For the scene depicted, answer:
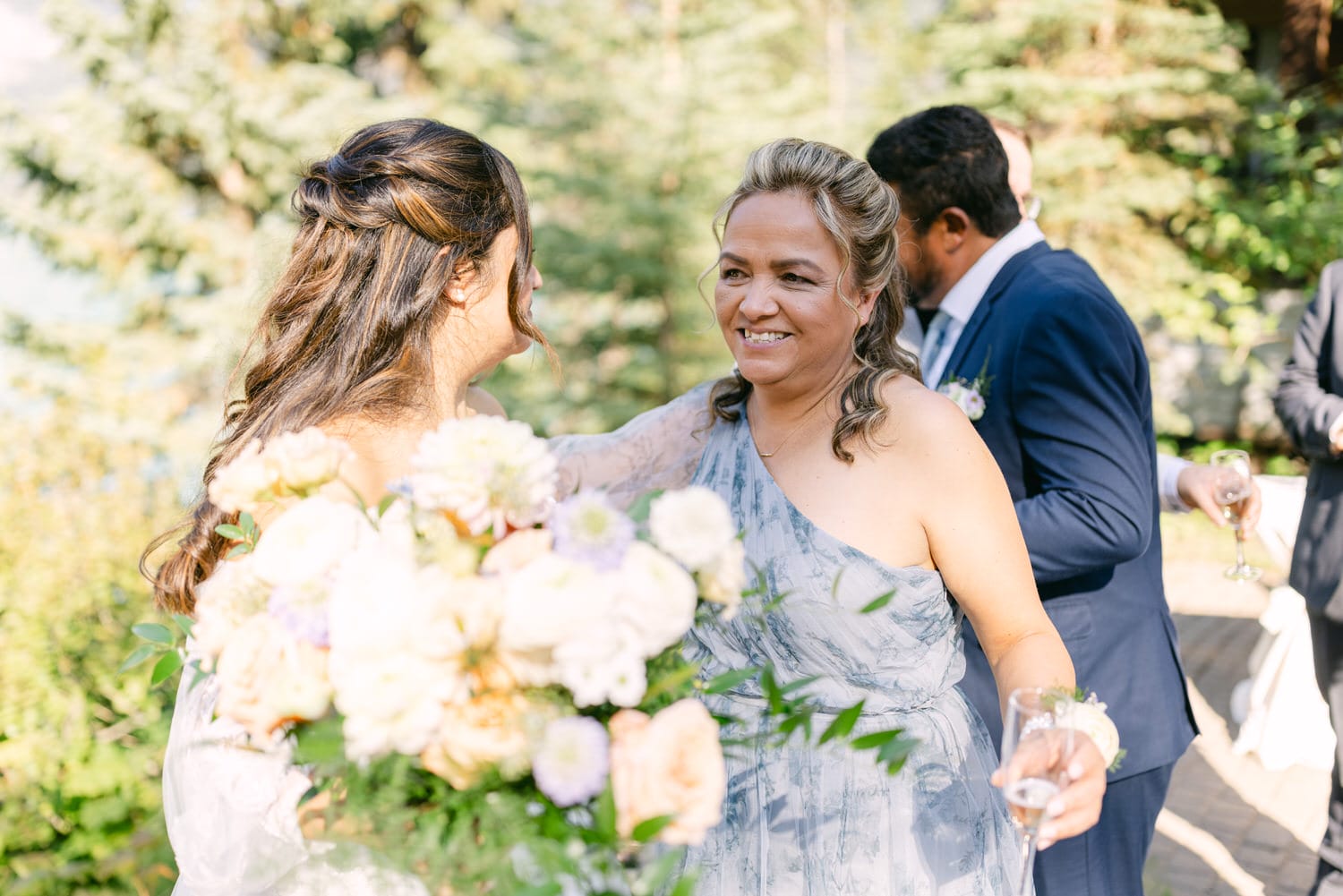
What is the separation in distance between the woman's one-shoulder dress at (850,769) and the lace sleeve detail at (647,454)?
0.58 meters

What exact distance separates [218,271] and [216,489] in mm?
12538

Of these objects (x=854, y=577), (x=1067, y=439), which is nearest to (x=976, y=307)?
(x=1067, y=439)

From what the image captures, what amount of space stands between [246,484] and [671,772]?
0.65 m

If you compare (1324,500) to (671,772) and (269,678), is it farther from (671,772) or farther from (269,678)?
(269,678)

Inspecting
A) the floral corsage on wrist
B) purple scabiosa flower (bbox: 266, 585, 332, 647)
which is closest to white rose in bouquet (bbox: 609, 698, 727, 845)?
purple scabiosa flower (bbox: 266, 585, 332, 647)

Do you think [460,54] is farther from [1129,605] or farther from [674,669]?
[674,669]

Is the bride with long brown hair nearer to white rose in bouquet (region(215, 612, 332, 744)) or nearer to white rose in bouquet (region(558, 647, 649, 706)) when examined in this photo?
white rose in bouquet (region(215, 612, 332, 744))

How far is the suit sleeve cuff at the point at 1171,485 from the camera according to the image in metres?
2.97

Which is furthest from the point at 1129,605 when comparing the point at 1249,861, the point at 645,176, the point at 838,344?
the point at 645,176

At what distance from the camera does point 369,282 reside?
209cm

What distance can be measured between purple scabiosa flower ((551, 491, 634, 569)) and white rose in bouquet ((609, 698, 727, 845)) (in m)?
0.18

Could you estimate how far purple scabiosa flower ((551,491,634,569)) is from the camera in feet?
3.58

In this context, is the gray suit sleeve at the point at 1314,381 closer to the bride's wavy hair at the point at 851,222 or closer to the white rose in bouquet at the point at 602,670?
the bride's wavy hair at the point at 851,222

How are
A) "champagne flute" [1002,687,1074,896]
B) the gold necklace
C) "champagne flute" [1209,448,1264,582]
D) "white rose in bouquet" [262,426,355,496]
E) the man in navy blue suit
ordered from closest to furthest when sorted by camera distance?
"white rose in bouquet" [262,426,355,496] < "champagne flute" [1002,687,1074,896] < the gold necklace < the man in navy blue suit < "champagne flute" [1209,448,1264,582]
